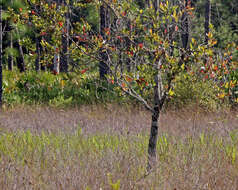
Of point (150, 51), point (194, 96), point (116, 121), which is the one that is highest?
point (150, 51)

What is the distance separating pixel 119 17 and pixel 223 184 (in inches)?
87.7

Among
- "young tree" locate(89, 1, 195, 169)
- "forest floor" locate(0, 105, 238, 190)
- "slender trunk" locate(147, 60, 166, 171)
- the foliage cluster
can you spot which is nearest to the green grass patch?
"forest floor" locate(0, 105, 238, 190)

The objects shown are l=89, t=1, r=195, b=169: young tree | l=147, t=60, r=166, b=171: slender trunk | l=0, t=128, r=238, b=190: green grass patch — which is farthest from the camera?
l=147, t=60, r=166, b=171: slender trunk

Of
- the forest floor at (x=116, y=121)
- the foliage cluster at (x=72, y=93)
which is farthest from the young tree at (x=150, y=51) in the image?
the foliage cluster at (x=72, y=93)

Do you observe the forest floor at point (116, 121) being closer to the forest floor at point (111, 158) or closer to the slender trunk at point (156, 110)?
the forest floor at point (111, 158)

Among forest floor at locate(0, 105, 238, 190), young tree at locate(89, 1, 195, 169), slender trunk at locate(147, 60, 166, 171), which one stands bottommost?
forest floor at locate(0, 105, 238, 190)

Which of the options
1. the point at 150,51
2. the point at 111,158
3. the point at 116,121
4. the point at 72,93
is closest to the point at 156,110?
the point at 150,51

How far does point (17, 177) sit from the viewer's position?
11.9 ft

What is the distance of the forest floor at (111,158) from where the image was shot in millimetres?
3473

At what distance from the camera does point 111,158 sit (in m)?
3.83

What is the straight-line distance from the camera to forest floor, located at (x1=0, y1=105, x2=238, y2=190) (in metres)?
3.47

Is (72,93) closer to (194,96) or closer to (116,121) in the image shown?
(194,96)

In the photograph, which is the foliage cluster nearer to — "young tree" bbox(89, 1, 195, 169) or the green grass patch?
the green grass patch

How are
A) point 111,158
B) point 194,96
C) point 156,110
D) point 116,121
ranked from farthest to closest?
point 194,96 < point 116,121 < point 156,110 < point 111,158
